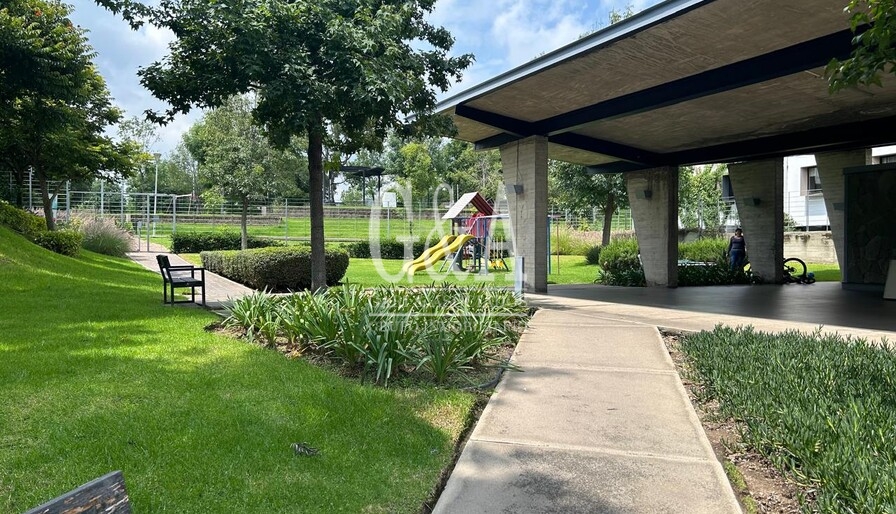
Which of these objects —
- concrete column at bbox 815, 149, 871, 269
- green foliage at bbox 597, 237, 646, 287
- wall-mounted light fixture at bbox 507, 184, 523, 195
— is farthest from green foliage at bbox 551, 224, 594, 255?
wall-mounted light fixture at bbox 507, 184, 523, 195

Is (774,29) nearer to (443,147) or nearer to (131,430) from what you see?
(131,430)

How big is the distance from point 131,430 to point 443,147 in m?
48.2

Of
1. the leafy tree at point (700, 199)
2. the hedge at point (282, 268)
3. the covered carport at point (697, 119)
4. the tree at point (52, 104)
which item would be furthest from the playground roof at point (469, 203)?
the leafy tree at point (700, 199)

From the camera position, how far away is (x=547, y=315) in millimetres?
8695

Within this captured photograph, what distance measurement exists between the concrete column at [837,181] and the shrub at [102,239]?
76.7ft

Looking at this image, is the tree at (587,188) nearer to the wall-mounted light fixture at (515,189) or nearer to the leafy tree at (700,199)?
the leafy tree at (700,199)

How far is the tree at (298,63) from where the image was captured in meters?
7.04

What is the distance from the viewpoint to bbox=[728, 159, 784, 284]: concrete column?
15.7 m

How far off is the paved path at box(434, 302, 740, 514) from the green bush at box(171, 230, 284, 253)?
74.8 ft

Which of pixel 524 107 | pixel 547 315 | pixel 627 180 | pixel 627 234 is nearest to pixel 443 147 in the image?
pixel 627 234

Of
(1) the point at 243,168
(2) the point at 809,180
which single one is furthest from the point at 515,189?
(2) the point at 809,180

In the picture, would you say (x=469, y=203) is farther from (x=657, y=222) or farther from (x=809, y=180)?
(x=809, y=180)

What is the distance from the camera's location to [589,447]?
349cm

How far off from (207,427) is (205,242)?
82.8 ft
